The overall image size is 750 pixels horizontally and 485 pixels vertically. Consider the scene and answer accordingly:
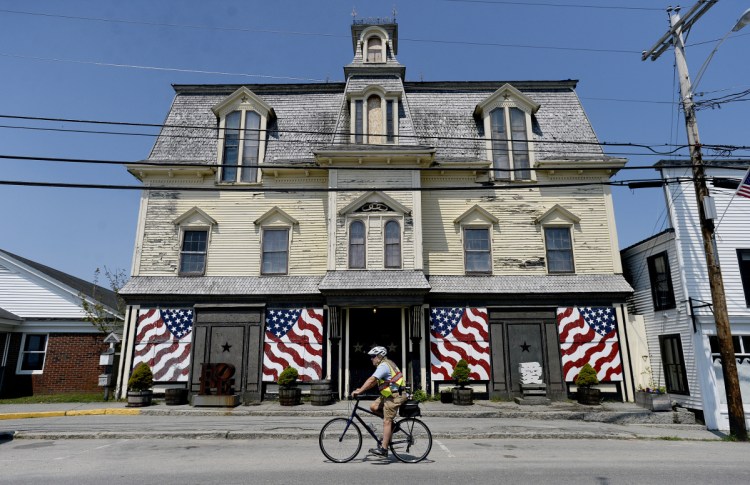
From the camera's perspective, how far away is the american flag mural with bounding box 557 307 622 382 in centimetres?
1605

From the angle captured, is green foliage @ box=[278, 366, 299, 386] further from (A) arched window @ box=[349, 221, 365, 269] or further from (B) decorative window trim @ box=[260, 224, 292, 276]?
(A) arched window @ box=[349, 221, 365, 269]

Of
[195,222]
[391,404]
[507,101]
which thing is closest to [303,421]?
[391,404]

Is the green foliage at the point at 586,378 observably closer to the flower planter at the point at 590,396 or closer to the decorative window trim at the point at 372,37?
the flower planter at the point at 590,396

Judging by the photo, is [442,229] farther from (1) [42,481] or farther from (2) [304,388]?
(1) [42,481]

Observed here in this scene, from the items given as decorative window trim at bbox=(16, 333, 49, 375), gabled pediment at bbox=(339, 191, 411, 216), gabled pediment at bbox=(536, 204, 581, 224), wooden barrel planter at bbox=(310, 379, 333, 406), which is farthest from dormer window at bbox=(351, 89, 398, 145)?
decorative window trim at bbox=(16, 333, 49, 375)

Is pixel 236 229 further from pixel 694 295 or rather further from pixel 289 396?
pixel 694 295

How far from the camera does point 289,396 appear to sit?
14.8m

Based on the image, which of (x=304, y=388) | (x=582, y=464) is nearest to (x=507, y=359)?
(x=304, y=388)

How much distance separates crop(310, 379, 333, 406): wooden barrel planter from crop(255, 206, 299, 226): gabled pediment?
19.7ft

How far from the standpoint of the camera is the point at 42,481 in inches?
262

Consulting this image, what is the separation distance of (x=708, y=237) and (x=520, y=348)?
22.0 feet

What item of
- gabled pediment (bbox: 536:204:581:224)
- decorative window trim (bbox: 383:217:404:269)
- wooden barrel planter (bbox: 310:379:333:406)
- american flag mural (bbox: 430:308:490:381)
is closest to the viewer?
wooden barrel planter (bbox: 310:379:333:406)

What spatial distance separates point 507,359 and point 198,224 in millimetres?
12238

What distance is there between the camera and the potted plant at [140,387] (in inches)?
575
